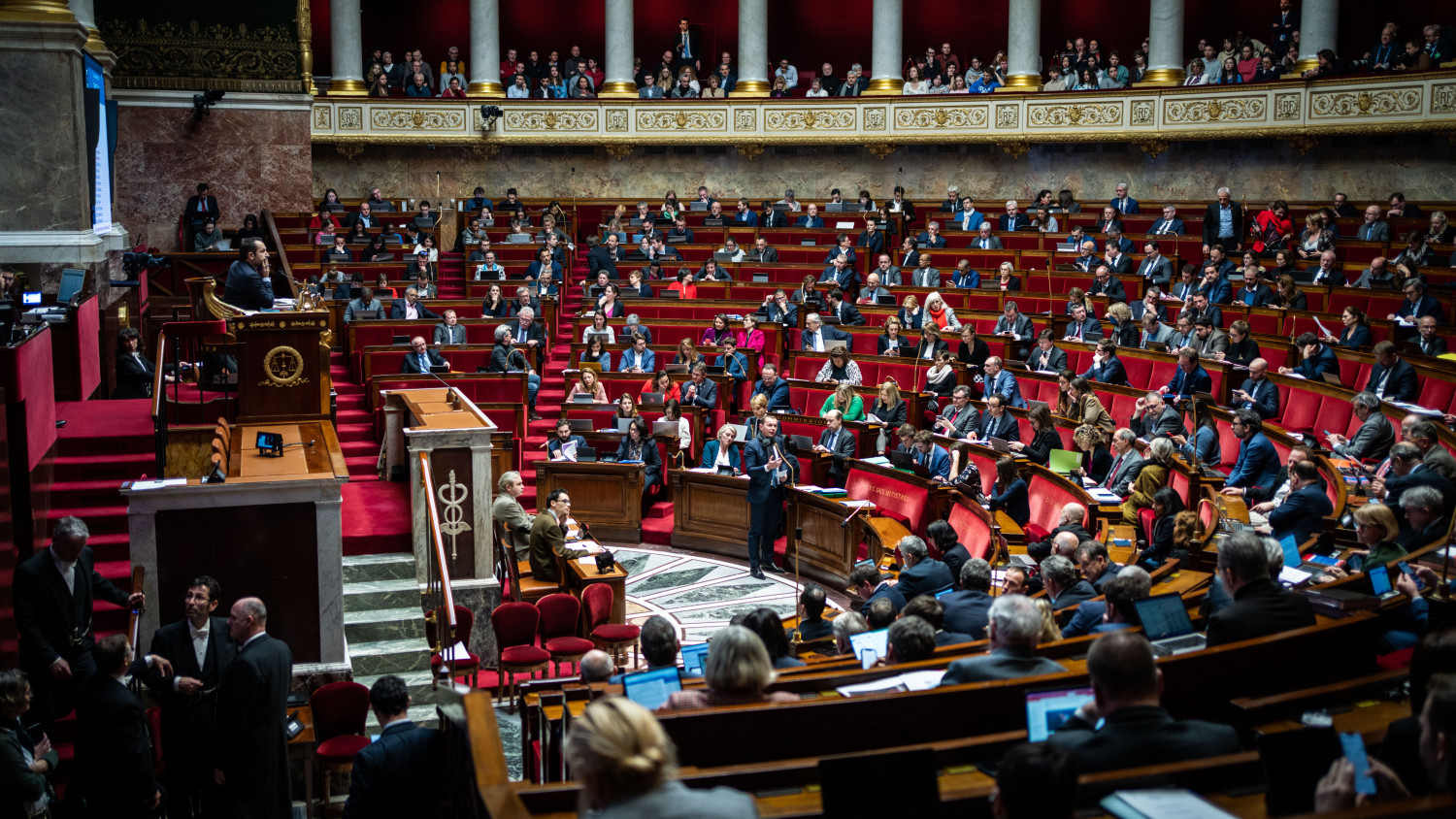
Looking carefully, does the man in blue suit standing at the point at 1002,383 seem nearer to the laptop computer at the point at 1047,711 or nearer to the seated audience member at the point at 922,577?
the seated audience member at the point at 922,577

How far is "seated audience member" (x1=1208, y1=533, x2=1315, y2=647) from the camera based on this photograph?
4.19 meters

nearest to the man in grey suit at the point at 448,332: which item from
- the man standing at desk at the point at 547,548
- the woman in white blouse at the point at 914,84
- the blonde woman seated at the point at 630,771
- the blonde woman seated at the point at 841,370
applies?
the blonde woman seated at the point at 841,370

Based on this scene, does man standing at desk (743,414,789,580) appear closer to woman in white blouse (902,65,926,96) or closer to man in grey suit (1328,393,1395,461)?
man in grey suit (1328,393,1395,461)

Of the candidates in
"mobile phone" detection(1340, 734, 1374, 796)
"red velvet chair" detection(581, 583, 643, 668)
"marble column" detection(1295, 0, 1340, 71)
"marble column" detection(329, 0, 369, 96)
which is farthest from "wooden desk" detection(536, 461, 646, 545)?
"marble column" detection(1295, 0, 1340, 71)

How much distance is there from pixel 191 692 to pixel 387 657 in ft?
4.69

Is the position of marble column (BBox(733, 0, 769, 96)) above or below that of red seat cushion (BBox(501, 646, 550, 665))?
above

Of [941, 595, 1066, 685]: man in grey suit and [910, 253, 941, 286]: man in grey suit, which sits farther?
[910, 253, 941, 286]: man in grey suit

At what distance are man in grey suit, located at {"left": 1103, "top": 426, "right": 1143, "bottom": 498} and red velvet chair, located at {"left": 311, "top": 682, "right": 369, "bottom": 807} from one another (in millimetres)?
5461

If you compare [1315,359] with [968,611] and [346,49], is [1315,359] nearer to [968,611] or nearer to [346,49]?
[968,611]

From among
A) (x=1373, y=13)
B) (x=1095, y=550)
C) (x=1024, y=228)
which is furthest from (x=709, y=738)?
(x=1373, y=13)

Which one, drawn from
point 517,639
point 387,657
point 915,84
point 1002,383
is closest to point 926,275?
point 1002,383

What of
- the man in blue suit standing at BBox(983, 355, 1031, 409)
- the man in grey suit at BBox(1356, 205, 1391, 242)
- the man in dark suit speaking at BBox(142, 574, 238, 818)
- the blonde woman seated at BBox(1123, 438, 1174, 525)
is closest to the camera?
the man in dark suit speaking at BBox(142, 574, 238, 818)

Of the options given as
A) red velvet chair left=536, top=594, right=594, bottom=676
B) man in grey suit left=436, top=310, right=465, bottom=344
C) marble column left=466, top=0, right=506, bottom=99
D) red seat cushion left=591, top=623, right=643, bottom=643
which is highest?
marble column left=466, top=0, right=506, bottom=99

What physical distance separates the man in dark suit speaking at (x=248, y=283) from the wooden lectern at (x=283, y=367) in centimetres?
42
